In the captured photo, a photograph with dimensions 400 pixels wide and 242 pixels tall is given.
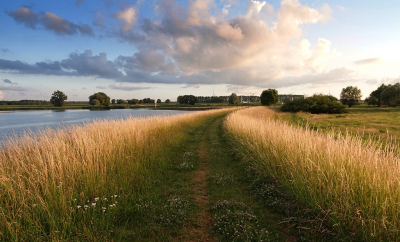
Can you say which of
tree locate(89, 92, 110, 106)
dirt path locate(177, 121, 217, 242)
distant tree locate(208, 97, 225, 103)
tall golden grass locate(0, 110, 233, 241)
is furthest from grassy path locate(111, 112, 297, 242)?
distant tree locate(208, 97, 225, 103)

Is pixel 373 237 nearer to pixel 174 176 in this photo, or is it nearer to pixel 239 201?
pixel 239 201

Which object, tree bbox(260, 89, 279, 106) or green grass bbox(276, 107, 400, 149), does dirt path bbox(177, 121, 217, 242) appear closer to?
green grass bbox(276, 107, 400, 149)

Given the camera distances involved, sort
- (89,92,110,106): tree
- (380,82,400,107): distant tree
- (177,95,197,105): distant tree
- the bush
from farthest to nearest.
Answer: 1. (177,95,197,105): distant tree
2. (89,92,110,106): tree
3. (380,82,400,107): distant tree
4. the bush

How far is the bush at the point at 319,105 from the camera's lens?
43969mm

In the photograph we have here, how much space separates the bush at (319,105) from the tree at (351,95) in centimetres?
3637

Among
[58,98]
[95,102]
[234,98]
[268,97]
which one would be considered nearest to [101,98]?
[95,102]

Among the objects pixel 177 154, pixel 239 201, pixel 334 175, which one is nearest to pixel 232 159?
pixel 177 154

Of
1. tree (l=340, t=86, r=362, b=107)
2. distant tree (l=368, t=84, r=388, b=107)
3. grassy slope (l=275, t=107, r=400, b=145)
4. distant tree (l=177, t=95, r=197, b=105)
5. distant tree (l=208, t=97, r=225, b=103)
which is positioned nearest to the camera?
grassy slope (l=275, t=107, r=400, b=145)

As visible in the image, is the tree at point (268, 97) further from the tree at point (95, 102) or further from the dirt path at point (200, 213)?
the tree at point (95, 102)

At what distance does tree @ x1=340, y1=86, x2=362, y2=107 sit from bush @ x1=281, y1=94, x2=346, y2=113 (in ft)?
119

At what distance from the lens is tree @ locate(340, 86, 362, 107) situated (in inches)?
2817

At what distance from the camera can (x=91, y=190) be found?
457 centimetres

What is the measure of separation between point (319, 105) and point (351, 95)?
43.6 meters

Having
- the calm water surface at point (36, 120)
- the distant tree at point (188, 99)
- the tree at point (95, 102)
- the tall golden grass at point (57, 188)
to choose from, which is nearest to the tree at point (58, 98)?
the tree at point (95, 102)
